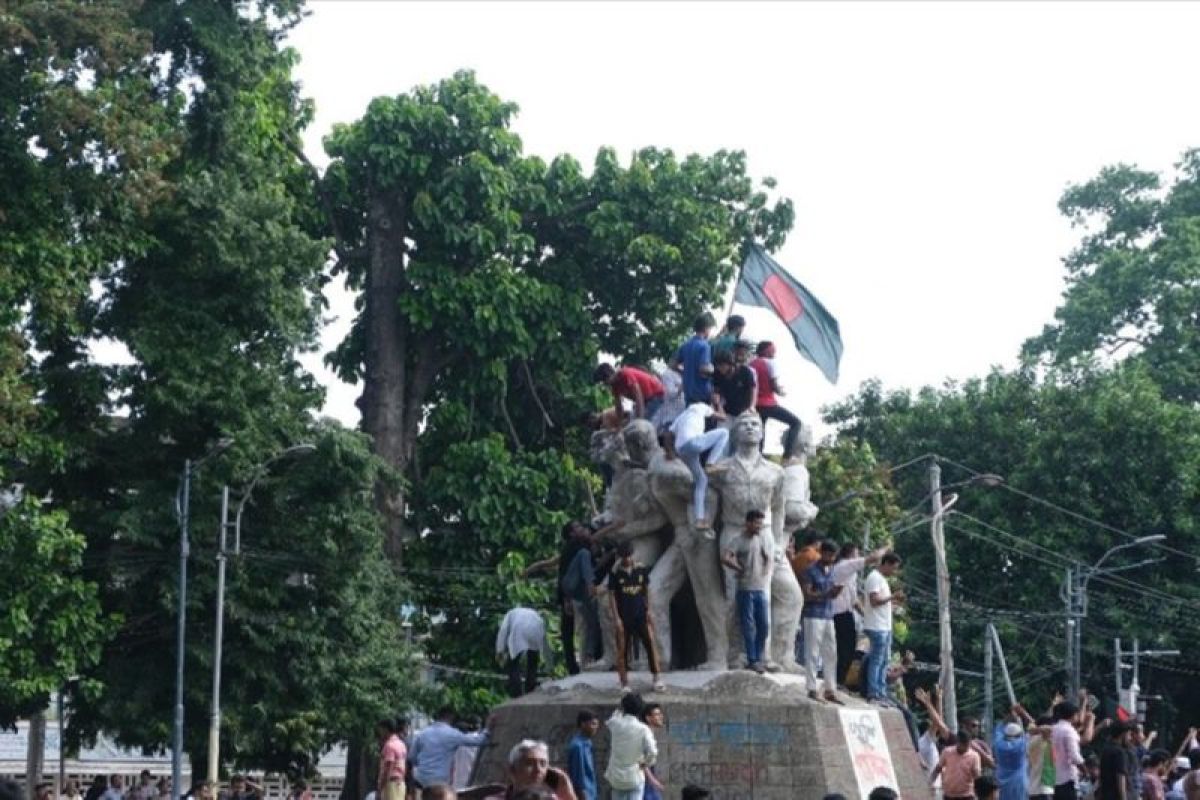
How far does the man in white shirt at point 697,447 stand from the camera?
66.9 ft

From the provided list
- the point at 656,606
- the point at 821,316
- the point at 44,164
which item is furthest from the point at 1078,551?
the point at 656,606

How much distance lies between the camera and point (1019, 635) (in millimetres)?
48969

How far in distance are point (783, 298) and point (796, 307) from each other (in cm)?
19

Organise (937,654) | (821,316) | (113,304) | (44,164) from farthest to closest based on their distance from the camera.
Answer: (937,654)
(113,304)
(44,164)
(821,316)

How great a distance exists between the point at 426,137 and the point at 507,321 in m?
3.44

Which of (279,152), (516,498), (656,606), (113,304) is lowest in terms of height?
(656,606)

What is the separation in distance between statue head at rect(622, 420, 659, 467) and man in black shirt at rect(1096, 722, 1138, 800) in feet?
16.1

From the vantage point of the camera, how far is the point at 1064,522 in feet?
157

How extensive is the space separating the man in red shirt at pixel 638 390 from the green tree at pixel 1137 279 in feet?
103

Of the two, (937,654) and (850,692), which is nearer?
(850,692)

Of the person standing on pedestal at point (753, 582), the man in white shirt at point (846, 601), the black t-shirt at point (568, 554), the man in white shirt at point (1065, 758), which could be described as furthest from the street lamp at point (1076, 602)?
the person standing on pedestal at point (753, 582)

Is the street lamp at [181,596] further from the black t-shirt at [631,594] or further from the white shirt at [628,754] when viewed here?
the white shirt at [628,754]

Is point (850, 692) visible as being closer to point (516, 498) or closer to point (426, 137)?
point (516, 498)

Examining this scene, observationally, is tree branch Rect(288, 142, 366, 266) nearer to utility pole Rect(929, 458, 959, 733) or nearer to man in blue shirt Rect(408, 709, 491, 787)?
utility pole Rect(929, 458, 959, 733)
